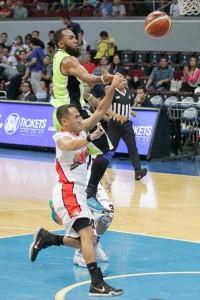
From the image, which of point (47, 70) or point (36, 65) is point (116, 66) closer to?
point (47, 70)

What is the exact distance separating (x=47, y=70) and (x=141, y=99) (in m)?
4.82

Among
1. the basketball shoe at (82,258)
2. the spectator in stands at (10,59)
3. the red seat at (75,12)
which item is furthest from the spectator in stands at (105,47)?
the basketball shoe at (82,258)

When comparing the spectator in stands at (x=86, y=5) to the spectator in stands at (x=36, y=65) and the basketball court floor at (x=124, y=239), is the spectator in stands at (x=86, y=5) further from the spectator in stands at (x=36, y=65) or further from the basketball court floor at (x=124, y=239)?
the basketball court floor at (x=124, y=239)

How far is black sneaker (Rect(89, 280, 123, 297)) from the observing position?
779 centimetres

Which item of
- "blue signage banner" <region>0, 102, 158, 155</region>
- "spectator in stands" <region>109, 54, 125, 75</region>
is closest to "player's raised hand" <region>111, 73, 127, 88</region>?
"blue signage banner" <region>0, 102, 158, 155</region>

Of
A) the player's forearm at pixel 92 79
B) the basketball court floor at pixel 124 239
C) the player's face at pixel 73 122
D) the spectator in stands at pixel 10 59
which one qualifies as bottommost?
the basketball court floor at pixel 124 239

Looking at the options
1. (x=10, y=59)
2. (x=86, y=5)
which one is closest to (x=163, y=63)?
(x=10, y=59)

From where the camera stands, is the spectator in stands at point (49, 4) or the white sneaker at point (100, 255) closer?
the white sneaker at point (100, 255)

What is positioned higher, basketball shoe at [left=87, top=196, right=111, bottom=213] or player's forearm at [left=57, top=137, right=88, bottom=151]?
player's forearm at [left=57, top=137, right=88, bottom=151]

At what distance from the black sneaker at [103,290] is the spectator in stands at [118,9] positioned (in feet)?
62.1

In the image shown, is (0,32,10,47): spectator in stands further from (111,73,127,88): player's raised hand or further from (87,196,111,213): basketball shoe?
(111,73,127,88): player's raised hand

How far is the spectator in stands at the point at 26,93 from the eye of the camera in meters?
21.3

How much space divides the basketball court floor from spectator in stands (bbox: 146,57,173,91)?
4.51 metres

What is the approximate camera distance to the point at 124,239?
10453 mm
